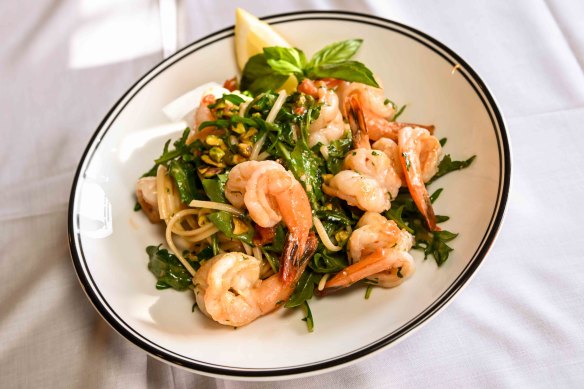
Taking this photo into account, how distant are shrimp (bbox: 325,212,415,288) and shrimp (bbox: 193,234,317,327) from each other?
0.73ft

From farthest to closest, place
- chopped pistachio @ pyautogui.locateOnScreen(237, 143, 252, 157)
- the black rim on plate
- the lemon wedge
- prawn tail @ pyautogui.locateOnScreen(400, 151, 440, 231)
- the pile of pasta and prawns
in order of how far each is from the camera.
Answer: the lemon wedge → chopped pistachio @ pyautogui.locateOnScreen(237, 143, 252, 157) → prawn tail @ pyautogui.locateOnScreen(400, 151, 440, 231) → the pile of pasta and prawns → the black rim on plate

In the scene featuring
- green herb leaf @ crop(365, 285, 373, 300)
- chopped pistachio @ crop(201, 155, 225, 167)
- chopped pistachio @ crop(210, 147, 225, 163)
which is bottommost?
green herb leaf @ crop(365, 285, 373, 300)

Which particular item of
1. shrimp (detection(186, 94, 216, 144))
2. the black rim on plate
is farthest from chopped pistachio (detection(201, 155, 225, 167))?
the black rim on plate

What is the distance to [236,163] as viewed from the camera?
327 cm

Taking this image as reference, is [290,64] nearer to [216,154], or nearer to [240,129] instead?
[240,129]

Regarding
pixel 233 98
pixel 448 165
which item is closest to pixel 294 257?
pixel 448 165

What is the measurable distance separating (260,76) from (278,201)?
1.18 m

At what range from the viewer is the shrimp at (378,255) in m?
2.77

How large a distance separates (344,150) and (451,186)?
0.62 m

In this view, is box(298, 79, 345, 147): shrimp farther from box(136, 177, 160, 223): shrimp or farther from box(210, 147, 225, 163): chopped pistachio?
box(136, 177, 160, 223): shrimp

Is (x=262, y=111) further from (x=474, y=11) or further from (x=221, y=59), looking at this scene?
(x=474, y=11)

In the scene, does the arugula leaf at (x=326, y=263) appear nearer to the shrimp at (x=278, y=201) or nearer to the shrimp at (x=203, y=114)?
the shrimp at (x=278, y=201)

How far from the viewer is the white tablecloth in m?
2.94

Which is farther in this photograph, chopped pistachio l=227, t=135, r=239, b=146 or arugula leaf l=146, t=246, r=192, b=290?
chopped pistachio l=227, t=135, r=239, b=146
